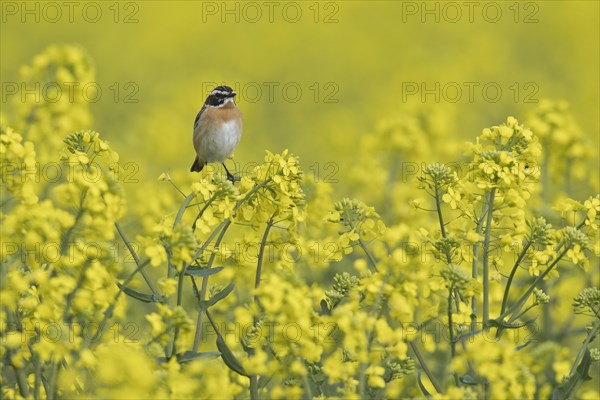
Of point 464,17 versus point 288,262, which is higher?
point 464,17

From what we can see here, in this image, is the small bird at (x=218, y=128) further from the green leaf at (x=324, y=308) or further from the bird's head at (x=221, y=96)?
the green leaf at (x=324, y=308)

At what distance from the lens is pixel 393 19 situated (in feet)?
77.5

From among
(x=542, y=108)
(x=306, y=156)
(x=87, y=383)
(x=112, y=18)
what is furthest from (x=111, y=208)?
(x=112, y=18)

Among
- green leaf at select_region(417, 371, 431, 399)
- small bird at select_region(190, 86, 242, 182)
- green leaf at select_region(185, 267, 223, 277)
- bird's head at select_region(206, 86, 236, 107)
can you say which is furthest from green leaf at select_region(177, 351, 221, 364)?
bird's head at select_region(206, 86, 236, 107)

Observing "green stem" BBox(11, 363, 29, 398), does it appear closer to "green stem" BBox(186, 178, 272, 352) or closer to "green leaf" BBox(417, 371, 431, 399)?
"green stem" BBox(186, 178, 272, 352)

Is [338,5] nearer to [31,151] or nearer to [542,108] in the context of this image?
[542,108]

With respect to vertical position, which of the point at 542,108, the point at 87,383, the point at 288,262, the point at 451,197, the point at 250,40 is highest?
the point at 250,40

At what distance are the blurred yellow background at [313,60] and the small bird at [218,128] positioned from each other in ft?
16.2

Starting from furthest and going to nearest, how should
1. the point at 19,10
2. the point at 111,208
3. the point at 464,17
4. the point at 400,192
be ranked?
the point at 464,17
the point at 19,10
the point at 400,192
the point at 111,208

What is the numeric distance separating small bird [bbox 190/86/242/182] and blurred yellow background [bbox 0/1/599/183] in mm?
4938

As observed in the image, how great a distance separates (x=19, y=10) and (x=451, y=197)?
19263mm

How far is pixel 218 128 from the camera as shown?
23.1 ft

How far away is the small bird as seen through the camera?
702 cm

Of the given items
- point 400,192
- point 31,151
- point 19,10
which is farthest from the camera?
point 19,10
